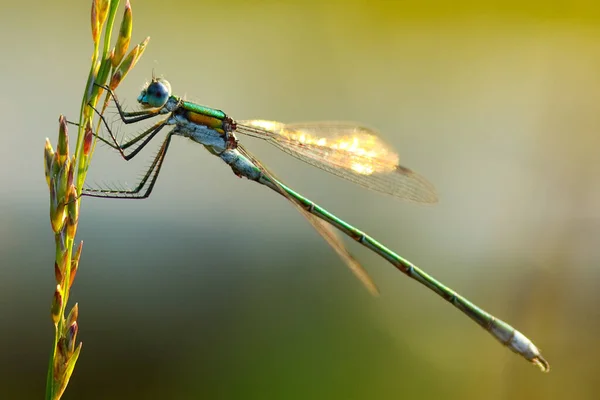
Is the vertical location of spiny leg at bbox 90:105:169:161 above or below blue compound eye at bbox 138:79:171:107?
below

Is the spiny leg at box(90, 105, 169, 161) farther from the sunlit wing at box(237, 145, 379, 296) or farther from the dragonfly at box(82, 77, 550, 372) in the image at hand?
the sunlit wing at box(237, 145, 379, 296)

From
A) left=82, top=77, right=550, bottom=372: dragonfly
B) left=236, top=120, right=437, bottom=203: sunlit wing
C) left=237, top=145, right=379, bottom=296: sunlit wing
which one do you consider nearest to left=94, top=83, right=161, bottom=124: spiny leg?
left=82, top=77, right=550, bottom=372: dragonfly

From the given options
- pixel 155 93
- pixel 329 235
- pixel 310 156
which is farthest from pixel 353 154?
pixel 155 93

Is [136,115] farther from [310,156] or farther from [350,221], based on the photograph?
[350,221]

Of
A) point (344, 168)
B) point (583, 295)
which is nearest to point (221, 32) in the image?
point (344, 168)

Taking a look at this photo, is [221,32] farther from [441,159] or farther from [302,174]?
[441,159]

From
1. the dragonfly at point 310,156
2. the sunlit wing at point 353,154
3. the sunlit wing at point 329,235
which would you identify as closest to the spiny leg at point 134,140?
the dragonfly at point 310,156
